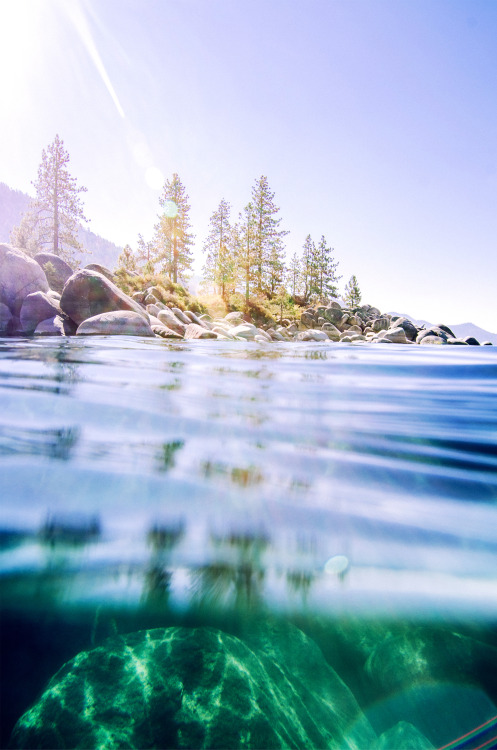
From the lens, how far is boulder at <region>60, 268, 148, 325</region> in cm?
1181

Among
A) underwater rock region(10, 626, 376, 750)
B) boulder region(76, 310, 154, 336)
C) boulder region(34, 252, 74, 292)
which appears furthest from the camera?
boulder region(34, 252, 74, 292)

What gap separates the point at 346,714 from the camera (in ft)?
3.34

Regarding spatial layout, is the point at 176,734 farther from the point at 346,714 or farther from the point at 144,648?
the point at 346,714

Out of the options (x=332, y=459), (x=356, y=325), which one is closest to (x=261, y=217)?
(x=356, y=325)

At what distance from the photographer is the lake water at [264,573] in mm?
970

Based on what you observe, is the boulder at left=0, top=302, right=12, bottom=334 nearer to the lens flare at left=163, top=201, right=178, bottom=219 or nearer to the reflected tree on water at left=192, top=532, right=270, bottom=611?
the reflected tree on water at left=192, top=532, right=270, bottom=611

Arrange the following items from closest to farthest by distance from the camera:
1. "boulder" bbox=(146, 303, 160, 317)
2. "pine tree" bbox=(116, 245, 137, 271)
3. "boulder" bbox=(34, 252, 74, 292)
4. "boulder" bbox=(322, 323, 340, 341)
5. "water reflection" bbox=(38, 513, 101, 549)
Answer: "water reflection" bbox=(38, 513, 101, 549) < "boulder" bbox=(146, 303, 160, 317) < "boulder" bbox=(34, 252, 74, 292) < "boulder" bbox=(322, 323, 340, 341) < "pine tree" bbox=(116, 245, 137, 271)

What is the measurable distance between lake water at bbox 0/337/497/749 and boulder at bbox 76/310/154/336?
878cm

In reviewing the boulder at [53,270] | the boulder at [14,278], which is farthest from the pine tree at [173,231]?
the boulder at [14,278]

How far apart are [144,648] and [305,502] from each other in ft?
2.80

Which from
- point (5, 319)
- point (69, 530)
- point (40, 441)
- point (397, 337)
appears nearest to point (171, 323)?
point (5, 319)

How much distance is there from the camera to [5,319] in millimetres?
11766

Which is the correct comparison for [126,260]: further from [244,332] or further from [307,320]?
[244,332]

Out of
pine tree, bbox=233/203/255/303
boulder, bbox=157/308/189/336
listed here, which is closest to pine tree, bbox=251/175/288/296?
pine tree, bbox=233/203/255/303
